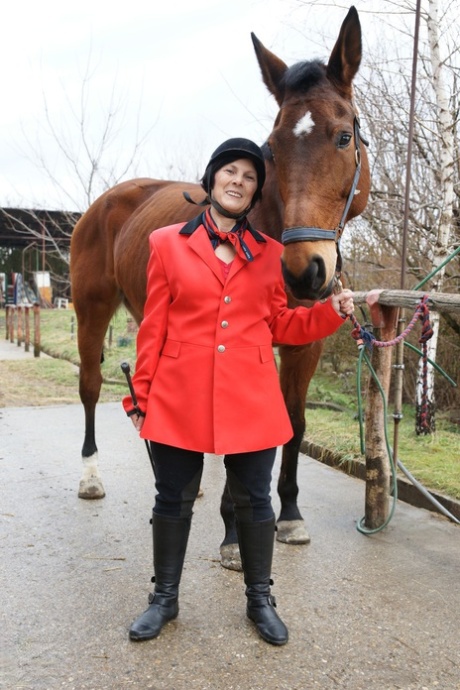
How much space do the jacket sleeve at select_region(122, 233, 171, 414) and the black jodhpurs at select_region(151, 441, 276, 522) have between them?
0.71 ft

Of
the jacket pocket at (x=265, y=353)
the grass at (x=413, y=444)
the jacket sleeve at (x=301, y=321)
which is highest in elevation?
the jacket sleeve at (x=301, y=321)

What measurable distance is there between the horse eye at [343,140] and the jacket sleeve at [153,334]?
814mm

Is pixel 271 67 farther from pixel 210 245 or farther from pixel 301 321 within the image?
pixel 301 321

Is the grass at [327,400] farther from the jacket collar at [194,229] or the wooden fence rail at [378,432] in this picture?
the jacket collar at [194,229]

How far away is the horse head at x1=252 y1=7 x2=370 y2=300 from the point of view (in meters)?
2.21

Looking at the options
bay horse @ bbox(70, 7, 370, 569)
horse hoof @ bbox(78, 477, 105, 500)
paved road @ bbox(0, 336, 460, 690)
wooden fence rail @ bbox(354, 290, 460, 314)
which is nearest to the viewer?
paved road @ bbox(0, 336, 460, 690)

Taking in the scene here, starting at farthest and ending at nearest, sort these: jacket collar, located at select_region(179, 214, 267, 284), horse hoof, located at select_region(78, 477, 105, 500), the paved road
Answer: horse hoof, located at select_region(78, 477, 105, 500) → jacket collar, located at select_region(179, 214, 267, 284) → the paved road

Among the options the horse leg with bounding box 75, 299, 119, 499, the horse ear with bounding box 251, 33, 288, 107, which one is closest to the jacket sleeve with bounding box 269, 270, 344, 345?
the horse ear with bounding box 251, 33, 288, 107

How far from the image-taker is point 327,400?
7344 millimetres

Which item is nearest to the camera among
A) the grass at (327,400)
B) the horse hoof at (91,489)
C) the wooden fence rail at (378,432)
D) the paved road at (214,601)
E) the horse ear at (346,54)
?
the paved road at (214,601)

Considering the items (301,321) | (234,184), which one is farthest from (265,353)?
(234,184)

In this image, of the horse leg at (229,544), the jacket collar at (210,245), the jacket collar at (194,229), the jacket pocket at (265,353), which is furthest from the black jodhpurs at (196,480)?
the jacket collar at (194,229)

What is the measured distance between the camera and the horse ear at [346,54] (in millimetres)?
2508

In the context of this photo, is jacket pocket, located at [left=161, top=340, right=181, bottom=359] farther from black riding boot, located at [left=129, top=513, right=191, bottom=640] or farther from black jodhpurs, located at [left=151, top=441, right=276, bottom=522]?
black riding boot, located at [left=129, top=513, right=191, bottom=640]
